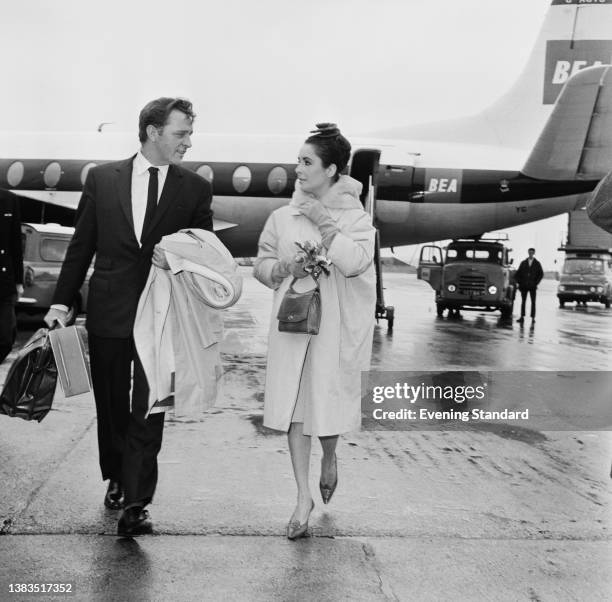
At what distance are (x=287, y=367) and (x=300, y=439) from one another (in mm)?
366

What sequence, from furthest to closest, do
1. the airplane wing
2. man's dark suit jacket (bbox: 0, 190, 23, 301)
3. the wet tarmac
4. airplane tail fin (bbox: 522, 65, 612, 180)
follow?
1. the airplane wing
2. airplane tail fin (bbox: 522, 65, 612, 180)
3. man's dark suit jacket (bbox: 0, 190, 23, 301)
4. the wet tarmac

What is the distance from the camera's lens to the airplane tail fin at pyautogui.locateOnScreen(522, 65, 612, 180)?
16266 mm

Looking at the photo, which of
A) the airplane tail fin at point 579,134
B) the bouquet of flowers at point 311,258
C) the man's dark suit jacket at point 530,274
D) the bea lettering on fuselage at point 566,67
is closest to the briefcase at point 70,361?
the bouquet of flowers at point 311,258

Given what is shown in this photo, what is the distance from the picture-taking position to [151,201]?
402 centimetres

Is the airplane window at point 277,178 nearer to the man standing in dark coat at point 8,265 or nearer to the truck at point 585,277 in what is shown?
the man standing in dark coat at point 8,265

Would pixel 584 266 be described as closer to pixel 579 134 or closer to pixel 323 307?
pixel 579 134

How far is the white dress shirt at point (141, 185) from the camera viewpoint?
4012 millimetres

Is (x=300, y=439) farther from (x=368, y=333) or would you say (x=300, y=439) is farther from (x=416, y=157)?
(x=416, y=157)

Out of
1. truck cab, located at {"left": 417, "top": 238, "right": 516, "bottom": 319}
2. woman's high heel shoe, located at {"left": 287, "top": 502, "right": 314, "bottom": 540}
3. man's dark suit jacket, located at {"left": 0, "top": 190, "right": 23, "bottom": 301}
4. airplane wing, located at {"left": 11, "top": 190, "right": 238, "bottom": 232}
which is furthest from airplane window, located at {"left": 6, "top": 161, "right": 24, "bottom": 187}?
woman's high heel shoe, located at {"left": 287, "top": 502, "right": 314, "bottom": 540}

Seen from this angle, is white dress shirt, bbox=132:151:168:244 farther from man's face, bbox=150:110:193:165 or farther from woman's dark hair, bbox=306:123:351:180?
woman's dark hair, bbox=306:123:351:180

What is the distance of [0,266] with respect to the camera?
210 inches

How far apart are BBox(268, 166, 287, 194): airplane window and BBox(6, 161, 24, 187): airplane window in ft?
19.3

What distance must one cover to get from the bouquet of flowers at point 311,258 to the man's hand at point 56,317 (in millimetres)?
1217

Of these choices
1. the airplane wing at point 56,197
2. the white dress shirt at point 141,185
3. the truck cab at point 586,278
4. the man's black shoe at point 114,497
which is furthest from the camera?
the truck cab at point 586,278
